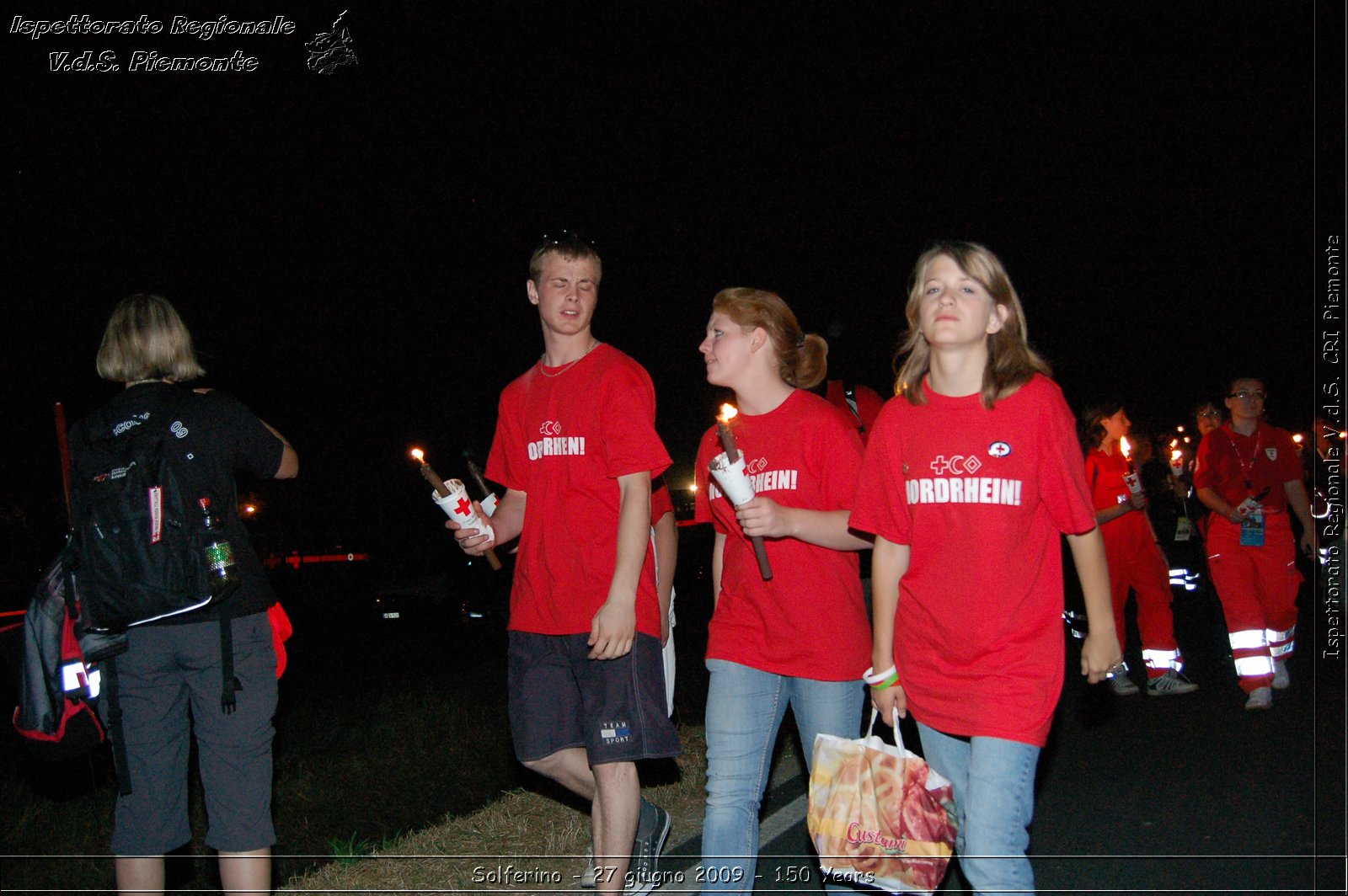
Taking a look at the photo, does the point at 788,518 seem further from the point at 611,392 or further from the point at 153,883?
the point at 153,883

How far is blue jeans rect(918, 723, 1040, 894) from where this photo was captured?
3.11 meters

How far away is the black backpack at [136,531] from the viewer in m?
3.73

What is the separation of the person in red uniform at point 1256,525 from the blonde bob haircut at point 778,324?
17.0 feet

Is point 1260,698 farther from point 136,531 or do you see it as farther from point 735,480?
point 136,531

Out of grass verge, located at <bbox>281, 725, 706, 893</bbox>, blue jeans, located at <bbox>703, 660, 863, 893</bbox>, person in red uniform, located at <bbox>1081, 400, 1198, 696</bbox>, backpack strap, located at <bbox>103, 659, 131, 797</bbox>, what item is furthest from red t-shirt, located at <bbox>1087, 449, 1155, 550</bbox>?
backpack strap, located at <bbox>103, 659, 131, 797</bbox>

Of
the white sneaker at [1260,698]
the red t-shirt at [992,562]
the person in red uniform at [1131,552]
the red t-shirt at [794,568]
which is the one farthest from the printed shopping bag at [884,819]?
the person in red uniform at [1131,552]

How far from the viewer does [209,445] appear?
12.8 feet

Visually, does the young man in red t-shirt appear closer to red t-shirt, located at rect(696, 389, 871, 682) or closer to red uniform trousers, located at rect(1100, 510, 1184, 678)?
red t-shirt, located at rect(696, 389, 871, 682)

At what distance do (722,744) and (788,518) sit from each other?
833 mm

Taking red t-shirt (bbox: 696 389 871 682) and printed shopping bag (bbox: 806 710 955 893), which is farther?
red t-shirt (bbox: 696 389 871 682)

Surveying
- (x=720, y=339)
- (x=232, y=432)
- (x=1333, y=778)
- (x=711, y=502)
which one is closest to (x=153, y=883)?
(x=232, y=432)

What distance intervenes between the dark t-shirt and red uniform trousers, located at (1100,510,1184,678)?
6.59 meters

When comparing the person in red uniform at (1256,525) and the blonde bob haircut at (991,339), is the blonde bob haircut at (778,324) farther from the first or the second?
the person in red uniform at (1256,525)

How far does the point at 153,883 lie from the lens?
376 centimetres
